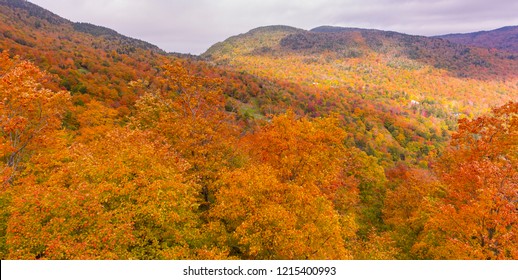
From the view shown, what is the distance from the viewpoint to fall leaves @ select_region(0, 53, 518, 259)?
54.6ft

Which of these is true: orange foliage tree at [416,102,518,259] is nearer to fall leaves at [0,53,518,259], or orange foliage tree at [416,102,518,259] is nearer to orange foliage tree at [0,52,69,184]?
fall leaves at [0,53,518,259]

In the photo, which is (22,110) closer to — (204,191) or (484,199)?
(204,191)

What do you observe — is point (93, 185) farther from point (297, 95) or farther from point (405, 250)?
point (297, 95)

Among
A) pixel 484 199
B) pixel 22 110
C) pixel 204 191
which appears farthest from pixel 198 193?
pixel 484 199

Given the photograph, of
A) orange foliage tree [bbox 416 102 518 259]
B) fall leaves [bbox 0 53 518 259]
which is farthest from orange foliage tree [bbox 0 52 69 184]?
orange foliage tree [bbox 416 102 518 259]

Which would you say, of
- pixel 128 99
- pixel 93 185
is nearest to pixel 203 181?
pixel 93 185

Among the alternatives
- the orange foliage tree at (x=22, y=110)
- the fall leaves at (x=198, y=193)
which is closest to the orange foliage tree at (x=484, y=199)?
the fall leaves at (x=198, y=193)

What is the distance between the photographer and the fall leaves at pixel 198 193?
16641 millimetres

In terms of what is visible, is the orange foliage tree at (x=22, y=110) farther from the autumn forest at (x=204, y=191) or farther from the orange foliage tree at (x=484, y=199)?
the orange foliage tree at (x=484, y=199)

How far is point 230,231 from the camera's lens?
23.0 meters

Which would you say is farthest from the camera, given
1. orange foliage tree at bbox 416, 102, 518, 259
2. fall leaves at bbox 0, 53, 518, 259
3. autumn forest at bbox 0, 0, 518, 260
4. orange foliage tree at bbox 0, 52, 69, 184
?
orange foliage tree at bbox 0, 52, 69, 184

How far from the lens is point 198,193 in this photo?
900 inches

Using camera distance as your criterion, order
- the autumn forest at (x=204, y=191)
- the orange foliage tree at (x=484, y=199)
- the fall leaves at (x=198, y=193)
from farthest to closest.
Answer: the orange foliage tree at (x=484, y=199) < the autumn forest at (x=204, y=191) < the fall leaves at (x=198, y=193)

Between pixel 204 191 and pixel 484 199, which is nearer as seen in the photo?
pixel 484 199
